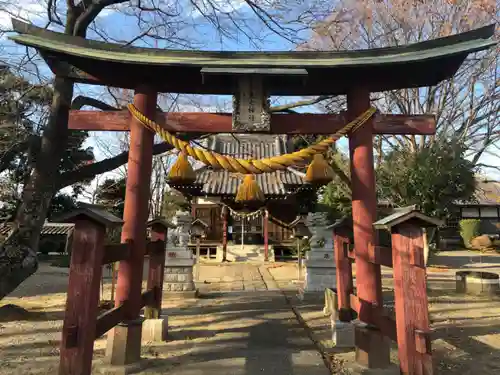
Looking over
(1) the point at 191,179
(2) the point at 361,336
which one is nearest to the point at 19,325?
(1) the point at 191,179

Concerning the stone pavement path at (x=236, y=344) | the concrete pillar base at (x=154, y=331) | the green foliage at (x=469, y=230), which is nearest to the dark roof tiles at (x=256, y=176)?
Result: the stone pavement path at (x=236, y=344)

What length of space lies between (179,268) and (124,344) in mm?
4978

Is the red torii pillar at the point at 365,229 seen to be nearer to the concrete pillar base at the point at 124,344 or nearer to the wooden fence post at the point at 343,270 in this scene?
the wooden fence post at the point at 343,270

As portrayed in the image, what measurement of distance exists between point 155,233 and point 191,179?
4.49 feet

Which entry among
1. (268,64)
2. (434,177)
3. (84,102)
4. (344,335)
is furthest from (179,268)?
(434,177)

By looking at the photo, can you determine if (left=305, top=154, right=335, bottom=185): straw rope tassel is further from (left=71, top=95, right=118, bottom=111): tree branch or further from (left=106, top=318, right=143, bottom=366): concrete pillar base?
(left=71, top=95, right=118, bottom=111): tree branch

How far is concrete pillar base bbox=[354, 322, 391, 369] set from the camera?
3875 mm

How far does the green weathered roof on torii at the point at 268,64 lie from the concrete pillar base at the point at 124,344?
3108 mm

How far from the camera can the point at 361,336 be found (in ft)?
13.2

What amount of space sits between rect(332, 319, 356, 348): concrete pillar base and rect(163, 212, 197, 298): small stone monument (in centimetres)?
453

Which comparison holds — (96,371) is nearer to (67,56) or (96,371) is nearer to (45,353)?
(45,353)

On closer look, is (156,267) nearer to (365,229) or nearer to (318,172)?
(318,172)

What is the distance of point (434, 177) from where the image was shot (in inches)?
499

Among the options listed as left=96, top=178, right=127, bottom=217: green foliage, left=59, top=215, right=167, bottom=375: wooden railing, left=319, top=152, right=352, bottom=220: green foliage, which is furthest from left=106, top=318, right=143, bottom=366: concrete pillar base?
left=96, top=178, right=127, bottom=217: green foliage
